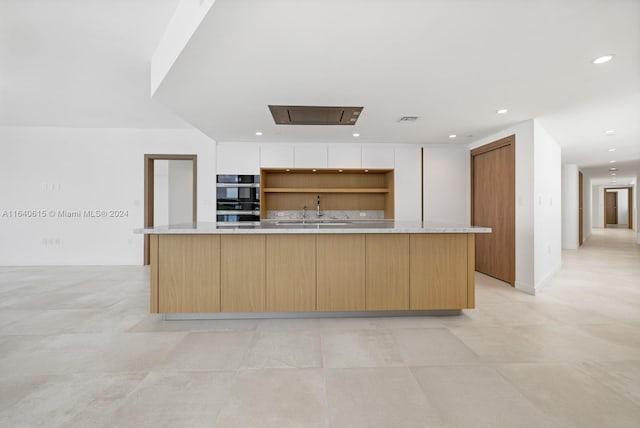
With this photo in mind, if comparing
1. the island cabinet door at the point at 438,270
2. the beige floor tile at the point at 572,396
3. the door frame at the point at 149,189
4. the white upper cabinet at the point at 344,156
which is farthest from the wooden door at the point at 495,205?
the door frame at the point at 149,189

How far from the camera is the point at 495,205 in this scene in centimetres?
499

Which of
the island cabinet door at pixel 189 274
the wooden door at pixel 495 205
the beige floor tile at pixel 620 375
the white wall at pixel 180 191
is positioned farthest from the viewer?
the white wall at pixel 180 191

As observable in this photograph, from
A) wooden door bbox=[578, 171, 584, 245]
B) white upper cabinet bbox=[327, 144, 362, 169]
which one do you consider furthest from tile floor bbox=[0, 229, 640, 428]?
wooden door bbox=[578, 171, 584, 245]

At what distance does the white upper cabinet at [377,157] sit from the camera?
5645 millimetres

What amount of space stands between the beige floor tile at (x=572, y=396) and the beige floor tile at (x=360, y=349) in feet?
2.54

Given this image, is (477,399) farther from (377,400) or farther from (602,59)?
(602,59)

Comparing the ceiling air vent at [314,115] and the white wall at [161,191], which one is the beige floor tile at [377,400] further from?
the white wall at [161,191]

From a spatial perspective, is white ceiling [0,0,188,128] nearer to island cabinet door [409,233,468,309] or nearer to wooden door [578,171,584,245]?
island cabinet door [409,233,468,309]

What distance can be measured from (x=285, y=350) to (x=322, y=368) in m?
0.39

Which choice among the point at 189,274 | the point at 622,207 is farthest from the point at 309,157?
the point at 622,207

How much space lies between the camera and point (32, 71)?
11.0 feet

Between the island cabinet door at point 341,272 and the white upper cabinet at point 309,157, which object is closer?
the island cabinet door at point 341,272

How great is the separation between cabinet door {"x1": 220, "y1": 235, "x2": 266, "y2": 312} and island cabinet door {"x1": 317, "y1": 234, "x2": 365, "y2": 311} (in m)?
0.59

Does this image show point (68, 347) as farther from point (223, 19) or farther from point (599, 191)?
point (599, 191)
